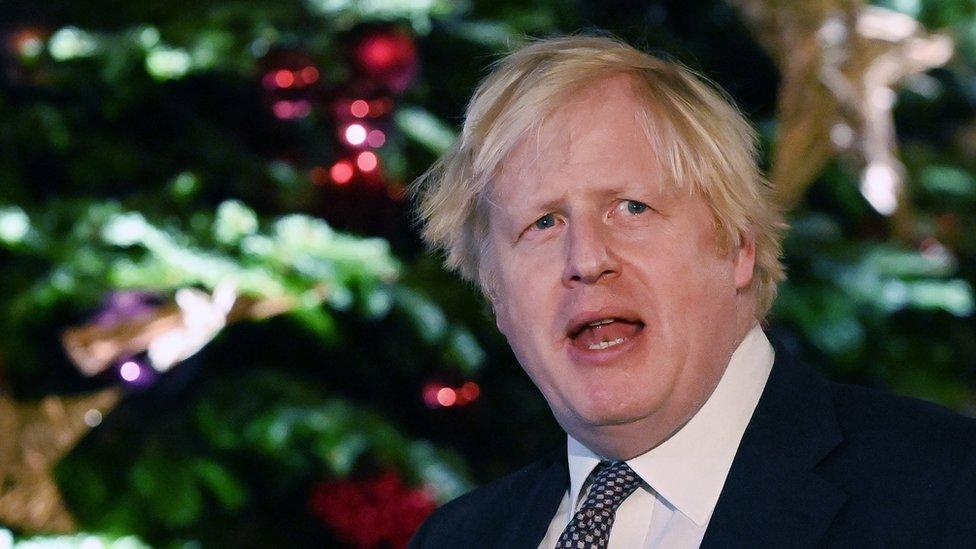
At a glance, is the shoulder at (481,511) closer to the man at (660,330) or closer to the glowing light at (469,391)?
the man at (660,330)

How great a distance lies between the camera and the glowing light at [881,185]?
9.68ft

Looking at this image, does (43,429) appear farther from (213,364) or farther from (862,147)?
(862,147)

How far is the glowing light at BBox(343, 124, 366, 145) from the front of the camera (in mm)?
2551

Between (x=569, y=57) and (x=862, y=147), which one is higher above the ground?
(x=569, y=57)

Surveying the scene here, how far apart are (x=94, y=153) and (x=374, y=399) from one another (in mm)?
793

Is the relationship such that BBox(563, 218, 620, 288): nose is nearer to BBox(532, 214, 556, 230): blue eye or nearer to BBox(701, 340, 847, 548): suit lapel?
BBox(532, 214, 556, 230): blue eye

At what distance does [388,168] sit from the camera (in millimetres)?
2557

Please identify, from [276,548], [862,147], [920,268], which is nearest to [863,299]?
[920,268]

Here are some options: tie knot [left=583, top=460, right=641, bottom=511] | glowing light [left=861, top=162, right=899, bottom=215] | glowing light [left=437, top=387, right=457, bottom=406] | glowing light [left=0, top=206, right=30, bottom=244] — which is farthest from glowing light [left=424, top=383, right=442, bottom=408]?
tie knot [left=583, top=460, right=641, bottom=511]

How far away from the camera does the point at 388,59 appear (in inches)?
100

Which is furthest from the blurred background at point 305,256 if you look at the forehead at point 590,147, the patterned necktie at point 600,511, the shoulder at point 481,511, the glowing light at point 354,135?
the patterned necktie at point 600,511

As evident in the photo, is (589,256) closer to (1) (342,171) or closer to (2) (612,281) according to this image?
(2) (612,281)

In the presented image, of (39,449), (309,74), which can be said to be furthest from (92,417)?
(309,74)

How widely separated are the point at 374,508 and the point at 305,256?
483 millimetres
